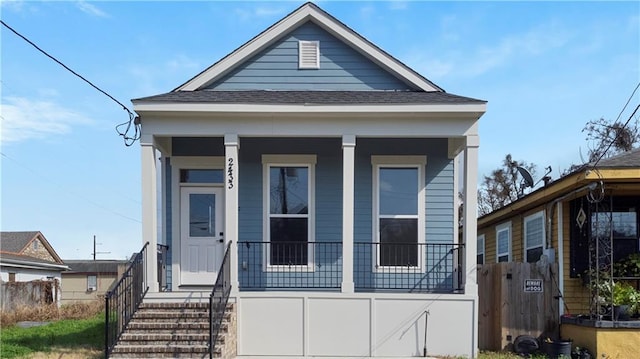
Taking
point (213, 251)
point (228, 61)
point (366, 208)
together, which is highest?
point (228, 61)

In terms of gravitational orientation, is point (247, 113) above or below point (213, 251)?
above

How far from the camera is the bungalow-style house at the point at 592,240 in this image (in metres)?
8.34

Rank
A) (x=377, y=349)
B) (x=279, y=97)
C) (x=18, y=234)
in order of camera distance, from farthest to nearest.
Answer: (x=18, y=234)
(x=279, y=97)
(x=377, y=349)

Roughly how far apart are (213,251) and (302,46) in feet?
13.4

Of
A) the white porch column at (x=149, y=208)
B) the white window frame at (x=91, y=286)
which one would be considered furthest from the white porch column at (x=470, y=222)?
the white window frame at (x=91, y=286)

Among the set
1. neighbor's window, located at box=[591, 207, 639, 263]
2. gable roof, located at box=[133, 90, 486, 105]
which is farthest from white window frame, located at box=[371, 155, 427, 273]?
neighbor's window, located at box=[591, 207, 639, 263]

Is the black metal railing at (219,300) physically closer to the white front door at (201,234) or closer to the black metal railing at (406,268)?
the white front door at (201,234)

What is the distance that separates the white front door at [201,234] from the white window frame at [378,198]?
2764mm

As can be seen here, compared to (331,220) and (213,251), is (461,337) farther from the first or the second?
(213,251)

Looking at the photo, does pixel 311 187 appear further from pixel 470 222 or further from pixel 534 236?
pixel 534 236

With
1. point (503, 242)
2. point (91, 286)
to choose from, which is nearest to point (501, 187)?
point (503, 242)

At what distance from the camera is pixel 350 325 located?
340 inches

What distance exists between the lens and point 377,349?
862 centimetres

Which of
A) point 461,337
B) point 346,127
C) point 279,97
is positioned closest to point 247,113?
point 279,97
